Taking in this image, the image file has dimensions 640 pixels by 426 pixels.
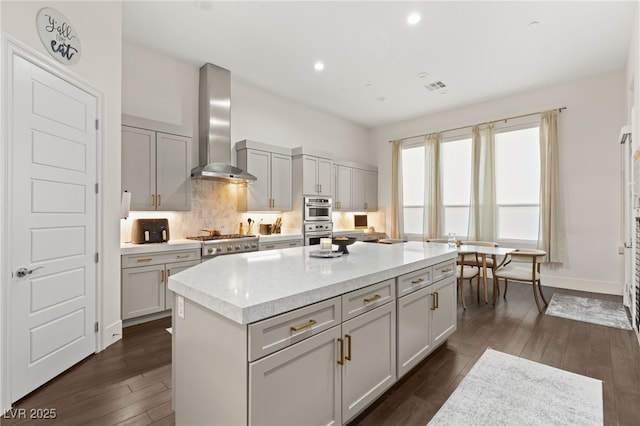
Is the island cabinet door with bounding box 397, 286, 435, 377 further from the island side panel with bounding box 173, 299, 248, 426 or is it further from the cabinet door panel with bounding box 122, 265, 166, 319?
the cabinet door panel with bounding box 122, 265, 166, 319

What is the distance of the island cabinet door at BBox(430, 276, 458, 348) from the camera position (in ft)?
8.18

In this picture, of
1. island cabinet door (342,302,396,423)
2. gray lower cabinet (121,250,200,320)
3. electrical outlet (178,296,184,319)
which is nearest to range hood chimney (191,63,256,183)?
gray lower cabinet (121,250,200,320)

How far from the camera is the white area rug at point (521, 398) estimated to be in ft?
5.88

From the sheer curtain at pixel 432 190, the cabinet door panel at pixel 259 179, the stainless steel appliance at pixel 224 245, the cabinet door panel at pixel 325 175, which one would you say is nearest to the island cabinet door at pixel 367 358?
the stainless steel appliance at pixel 224 245

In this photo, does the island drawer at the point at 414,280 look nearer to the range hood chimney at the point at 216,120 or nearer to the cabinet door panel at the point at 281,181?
the range hood chimney at the point at 216,120

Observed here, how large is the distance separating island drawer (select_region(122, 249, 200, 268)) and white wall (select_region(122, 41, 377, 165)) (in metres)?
1.49

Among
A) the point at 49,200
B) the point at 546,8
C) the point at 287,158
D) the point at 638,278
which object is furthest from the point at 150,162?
the point at 638,278

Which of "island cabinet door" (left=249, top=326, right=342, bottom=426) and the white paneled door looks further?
the white paneled door

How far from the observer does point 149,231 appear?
3.66 meters

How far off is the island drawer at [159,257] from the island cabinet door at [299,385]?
109 inches

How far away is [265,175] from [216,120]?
1.13 metres

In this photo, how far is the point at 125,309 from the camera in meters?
3.22

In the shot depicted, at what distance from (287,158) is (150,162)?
2274mm

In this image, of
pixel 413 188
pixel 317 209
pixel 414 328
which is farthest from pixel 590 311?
pixel 317 209
